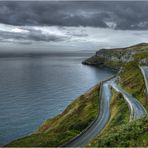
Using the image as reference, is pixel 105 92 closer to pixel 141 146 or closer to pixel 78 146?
pixel 78 146

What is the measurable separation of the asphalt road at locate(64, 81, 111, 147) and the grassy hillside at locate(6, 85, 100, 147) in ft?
7.19

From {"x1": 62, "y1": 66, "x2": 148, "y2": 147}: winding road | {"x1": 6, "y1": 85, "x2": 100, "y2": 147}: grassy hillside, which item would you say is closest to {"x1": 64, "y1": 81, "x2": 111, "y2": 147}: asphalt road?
{"x1": 62, "y1": 66, "x2": 148, "y2": 147}: winding road

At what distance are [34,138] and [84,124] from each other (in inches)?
712

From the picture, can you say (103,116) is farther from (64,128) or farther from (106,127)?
(106,127)

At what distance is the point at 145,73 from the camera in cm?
12556

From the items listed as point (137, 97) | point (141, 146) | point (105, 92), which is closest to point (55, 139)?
point (141, 146)

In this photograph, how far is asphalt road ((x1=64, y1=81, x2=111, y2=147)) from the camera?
190 feet

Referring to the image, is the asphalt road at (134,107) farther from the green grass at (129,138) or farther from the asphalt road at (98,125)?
the green grass at (129,138)

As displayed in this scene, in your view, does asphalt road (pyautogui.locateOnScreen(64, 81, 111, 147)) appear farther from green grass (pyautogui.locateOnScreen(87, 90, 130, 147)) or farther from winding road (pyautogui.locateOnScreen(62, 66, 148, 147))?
green grass (pyautogui.locateOnScreen(87, 90, 130, 147))

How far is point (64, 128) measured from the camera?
266 feet

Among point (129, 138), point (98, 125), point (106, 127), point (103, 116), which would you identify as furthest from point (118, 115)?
point (129, 138)

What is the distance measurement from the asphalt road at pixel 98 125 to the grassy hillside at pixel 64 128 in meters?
2.19

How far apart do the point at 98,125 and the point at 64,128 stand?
39.0 feet

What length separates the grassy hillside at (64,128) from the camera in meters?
61.7
